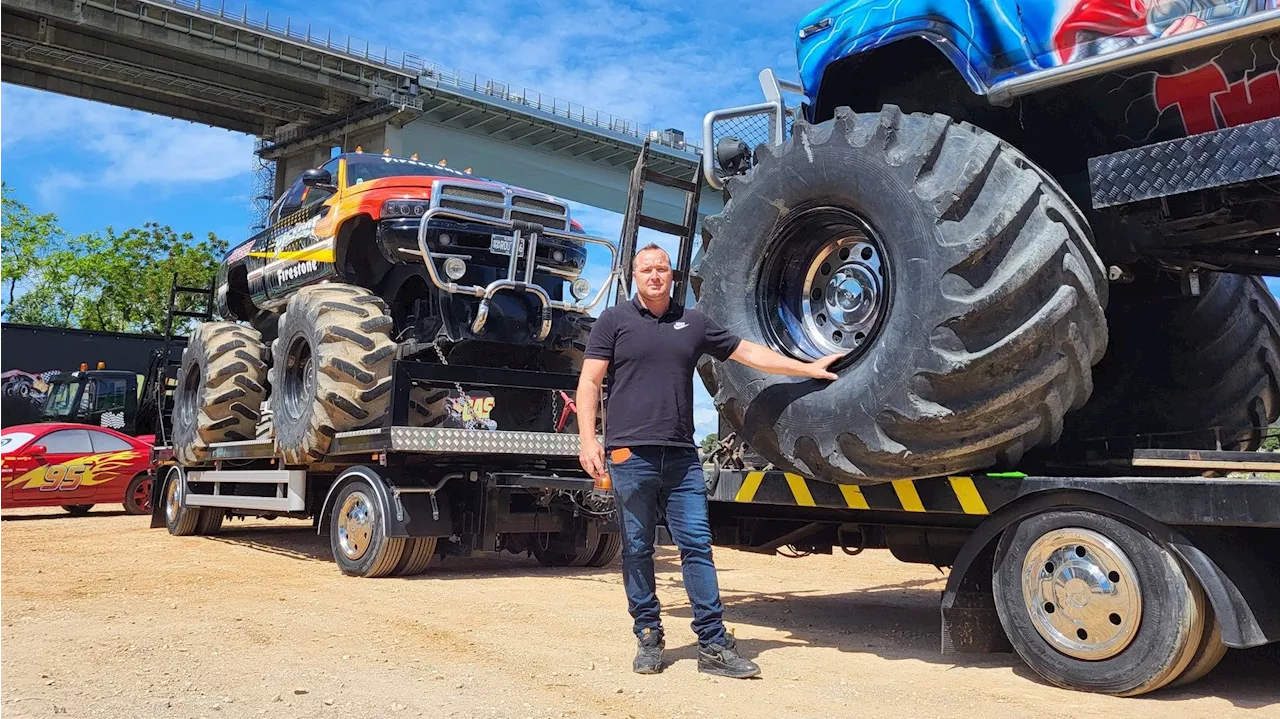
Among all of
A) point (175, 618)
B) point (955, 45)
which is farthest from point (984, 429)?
point (175, 618)

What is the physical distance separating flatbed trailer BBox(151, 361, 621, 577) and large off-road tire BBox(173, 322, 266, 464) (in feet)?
3.12

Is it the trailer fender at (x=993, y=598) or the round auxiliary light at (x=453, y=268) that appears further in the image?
the round auxiliary light at (x=453, y=268)

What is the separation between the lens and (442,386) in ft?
27.1

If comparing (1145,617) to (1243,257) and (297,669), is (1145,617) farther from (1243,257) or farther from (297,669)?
(297,669)

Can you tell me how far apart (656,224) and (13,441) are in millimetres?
12301

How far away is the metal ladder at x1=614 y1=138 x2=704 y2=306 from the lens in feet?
20.0

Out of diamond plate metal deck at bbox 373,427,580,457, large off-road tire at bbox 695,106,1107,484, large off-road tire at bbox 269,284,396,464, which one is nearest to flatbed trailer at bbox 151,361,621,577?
diamond plate metal deck at bbox 373,427,580,457

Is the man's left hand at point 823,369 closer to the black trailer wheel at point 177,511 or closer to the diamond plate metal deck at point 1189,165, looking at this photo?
the diamond plate metal deck at point 1189,165

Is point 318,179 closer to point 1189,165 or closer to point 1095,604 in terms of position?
point 1189,165

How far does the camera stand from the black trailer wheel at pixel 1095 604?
3.82 meters

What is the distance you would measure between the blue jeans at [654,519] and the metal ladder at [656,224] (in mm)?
1610

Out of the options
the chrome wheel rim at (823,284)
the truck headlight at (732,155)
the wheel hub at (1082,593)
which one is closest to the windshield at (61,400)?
the truck headlight at (732,155)

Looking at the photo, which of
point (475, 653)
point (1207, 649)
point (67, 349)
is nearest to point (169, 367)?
point (67, 349)

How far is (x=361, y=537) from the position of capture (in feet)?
26.6
